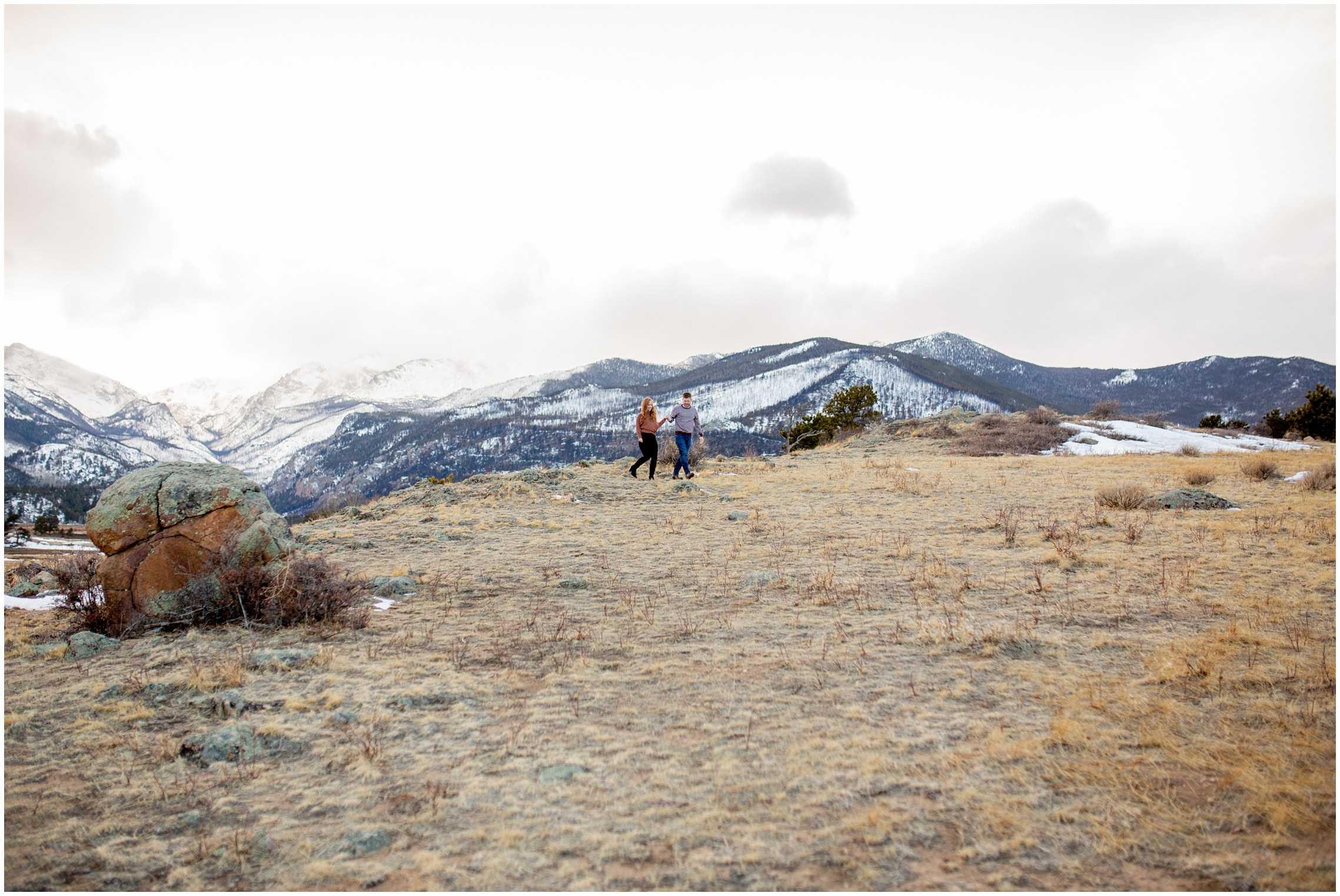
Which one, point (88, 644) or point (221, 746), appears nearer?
point (221, 746)

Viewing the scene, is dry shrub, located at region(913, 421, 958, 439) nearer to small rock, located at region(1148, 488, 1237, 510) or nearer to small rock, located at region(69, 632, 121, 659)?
small rock, located at region(1148, 488, 1237, 510)

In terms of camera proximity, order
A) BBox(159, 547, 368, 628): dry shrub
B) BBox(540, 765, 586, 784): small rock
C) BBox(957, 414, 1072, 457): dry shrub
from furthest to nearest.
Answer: BBox(957, 414, 1072, 457): dry shrub < BBox(159, 547, 368, 628): dry shrub < BBox(540, 765, 586, 784): small rock

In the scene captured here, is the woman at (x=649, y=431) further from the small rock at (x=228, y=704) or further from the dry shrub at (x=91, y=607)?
the small rock at (x=228, y=704)

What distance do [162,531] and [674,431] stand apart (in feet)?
41.4

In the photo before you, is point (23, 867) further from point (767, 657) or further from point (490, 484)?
point (490, 484)

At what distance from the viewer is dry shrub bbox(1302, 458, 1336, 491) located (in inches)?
605

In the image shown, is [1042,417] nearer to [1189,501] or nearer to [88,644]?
[1189,501]

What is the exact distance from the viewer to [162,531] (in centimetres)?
857

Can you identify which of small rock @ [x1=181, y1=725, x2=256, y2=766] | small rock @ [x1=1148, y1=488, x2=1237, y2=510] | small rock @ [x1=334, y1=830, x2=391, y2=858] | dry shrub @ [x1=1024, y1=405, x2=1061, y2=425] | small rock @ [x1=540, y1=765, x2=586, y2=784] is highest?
dry shrub @ [x1=1024, y1=405, x2=1061, y2=425]

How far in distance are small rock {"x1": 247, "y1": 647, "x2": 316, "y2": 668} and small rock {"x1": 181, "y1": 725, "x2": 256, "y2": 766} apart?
3.93 ft

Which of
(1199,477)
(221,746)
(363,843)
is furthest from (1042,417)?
(363,843)

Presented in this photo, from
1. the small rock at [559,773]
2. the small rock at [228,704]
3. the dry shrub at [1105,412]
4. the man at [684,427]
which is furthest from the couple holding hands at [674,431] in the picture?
the dry shrub at [1105,412]

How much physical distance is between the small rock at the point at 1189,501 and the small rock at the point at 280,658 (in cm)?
1342

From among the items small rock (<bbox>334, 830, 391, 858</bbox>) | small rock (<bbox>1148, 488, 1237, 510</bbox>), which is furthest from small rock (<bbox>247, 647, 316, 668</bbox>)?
small rock (<bbox>1148, 488, 1237, 510</bbox>)
